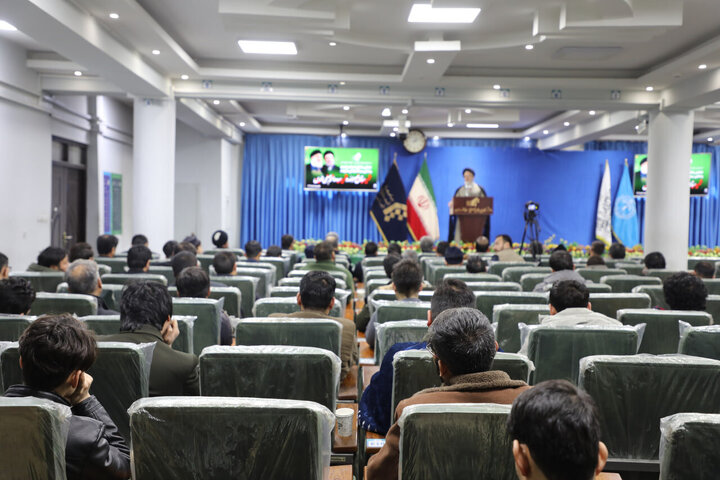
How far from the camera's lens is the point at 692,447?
149 centimetres

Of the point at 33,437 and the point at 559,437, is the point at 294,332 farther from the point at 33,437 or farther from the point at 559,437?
the point at 559,437

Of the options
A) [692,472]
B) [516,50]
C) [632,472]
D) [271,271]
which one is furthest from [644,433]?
[516,50]

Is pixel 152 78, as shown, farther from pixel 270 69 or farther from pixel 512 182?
pixel 512 182

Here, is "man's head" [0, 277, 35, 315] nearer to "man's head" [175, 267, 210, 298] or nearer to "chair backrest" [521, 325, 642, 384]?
"man's head" [175, 267, 210, 298]

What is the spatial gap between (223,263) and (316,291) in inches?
83.3

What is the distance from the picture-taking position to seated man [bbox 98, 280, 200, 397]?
7.82 feet

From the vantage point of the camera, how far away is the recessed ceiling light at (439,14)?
20.5 feet

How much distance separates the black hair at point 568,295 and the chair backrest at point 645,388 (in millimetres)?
1168

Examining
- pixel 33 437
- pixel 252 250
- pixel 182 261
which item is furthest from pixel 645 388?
pixel 252 250

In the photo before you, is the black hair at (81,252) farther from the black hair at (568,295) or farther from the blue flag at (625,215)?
the blue flag at (625,215)

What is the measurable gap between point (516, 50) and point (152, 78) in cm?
473

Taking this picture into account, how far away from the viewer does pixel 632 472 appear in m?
2.35

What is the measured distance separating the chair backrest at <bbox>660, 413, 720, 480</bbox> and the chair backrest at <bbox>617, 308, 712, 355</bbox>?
2.07 meters

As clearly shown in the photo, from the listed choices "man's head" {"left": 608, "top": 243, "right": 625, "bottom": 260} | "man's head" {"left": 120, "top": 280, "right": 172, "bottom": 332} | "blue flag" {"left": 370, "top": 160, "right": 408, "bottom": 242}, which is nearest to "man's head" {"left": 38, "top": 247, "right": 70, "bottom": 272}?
"man's head" {"left": 120, "top": 280, "right": 172, "bottom": 332}
